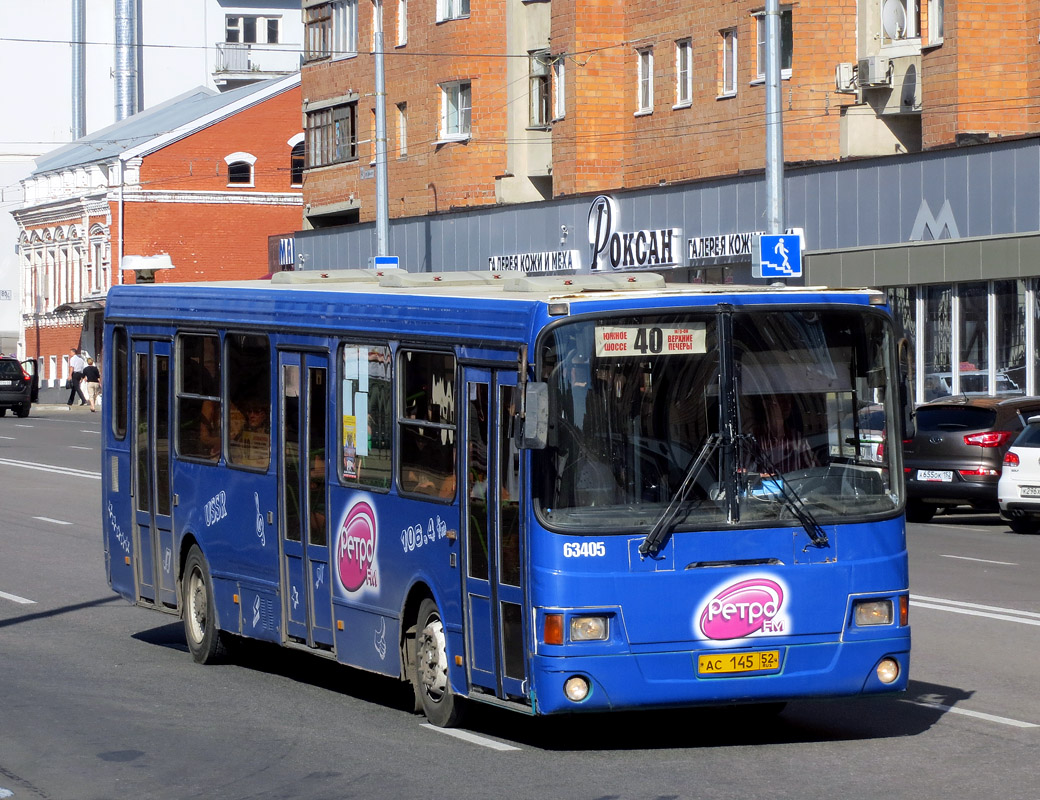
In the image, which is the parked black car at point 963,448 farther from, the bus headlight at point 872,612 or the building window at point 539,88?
the building window at point 539,88

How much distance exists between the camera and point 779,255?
26172 millimetres

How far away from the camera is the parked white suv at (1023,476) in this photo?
21.9 m

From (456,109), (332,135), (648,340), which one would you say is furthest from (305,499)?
(332,135)

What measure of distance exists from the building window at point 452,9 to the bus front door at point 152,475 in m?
34.1

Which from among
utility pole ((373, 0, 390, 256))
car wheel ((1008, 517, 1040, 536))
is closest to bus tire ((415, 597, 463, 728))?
car wheel ((1008, 517, 1040, 536))

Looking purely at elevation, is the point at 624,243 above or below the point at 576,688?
above

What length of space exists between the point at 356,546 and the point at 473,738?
1.49m

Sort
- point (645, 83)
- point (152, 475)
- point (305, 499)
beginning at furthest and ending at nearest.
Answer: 1. point (645, 83)
2. point (152, 475)
3. point (305, 499)

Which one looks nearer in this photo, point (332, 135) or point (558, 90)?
point (558, 90)

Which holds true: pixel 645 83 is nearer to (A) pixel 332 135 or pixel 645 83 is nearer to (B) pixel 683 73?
(B) pixel 683 73

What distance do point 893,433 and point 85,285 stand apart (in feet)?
232

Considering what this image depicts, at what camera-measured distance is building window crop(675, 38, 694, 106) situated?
128 ft

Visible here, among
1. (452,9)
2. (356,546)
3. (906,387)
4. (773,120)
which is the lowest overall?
(356,546)

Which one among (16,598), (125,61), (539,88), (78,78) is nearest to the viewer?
(16,598)
